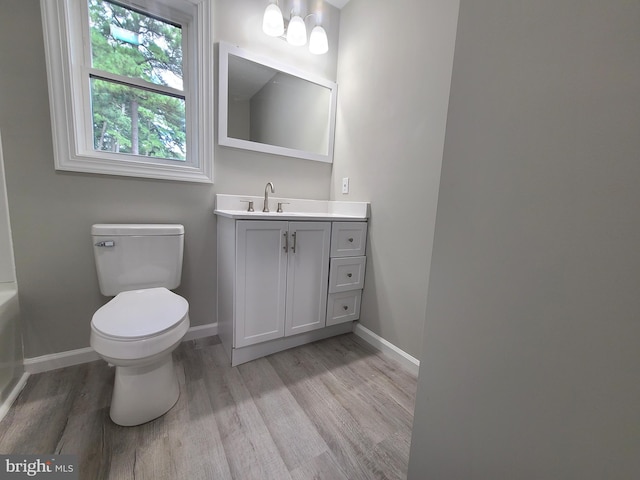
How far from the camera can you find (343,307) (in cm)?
188

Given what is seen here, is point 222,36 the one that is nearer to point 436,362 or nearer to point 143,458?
point 436,362

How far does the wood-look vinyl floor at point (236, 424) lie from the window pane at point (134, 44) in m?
1.71

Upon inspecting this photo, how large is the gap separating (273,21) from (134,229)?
5.00 feet

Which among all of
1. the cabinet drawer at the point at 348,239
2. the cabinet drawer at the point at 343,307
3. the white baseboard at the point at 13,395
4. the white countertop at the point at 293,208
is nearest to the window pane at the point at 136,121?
the white countertop at the point at 293,208

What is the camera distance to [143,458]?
38.2 inches

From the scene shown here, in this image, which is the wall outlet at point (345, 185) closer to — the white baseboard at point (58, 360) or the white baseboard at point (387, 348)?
the white baseboard at point (387, 348)

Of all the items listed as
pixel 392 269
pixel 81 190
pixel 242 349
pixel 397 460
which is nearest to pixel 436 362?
pixel 397 460

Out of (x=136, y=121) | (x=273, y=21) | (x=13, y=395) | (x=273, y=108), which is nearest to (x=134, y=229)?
(x=136, y=121)

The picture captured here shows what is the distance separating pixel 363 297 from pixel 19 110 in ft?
7.05

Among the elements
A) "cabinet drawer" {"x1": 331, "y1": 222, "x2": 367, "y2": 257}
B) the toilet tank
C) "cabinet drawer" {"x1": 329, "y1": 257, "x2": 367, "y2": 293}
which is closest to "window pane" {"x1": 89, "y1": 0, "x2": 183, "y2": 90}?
the toilet tank

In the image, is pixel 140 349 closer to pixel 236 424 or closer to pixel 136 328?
pixel 136 328

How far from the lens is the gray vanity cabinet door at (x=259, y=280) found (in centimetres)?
143

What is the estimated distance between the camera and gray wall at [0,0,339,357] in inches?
48.1

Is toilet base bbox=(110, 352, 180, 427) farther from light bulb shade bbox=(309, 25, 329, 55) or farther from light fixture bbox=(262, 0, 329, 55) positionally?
light bulb shade bbox=(309, 25, 329, 55)
